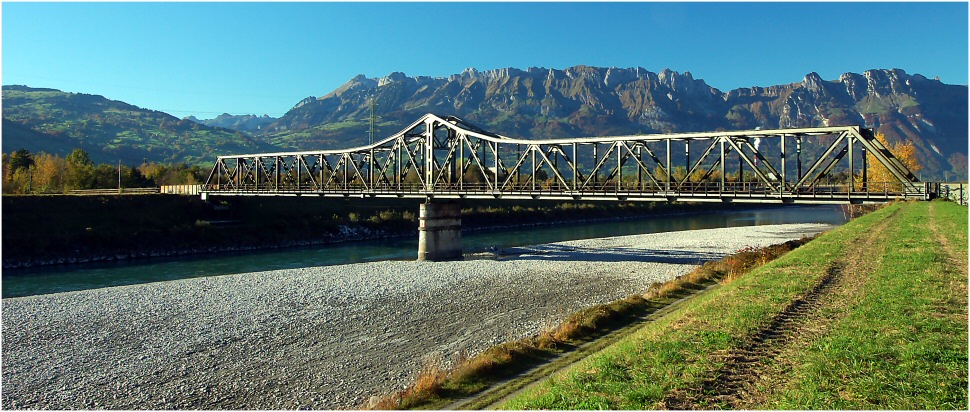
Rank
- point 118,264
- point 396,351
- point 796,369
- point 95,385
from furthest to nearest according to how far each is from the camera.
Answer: point 118,264, point 396,351, point 95,385, point 796,369

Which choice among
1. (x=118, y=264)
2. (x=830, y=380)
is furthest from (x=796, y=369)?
(x=118, y=264)

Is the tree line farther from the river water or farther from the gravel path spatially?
the gravel path

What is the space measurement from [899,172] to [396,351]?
1149 inches

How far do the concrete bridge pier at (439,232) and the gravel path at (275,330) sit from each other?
8891 mm

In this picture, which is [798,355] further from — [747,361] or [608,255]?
[608,255]

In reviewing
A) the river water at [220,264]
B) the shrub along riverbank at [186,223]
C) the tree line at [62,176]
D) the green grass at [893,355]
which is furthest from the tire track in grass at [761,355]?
the tree line at [62,176]

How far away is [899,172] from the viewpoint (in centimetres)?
3020

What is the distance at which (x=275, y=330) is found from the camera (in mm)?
23266

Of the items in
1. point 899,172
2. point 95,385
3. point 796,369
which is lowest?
point 95,385

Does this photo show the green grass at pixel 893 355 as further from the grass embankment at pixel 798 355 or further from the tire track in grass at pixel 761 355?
the tire track in grass at pixel 761 355

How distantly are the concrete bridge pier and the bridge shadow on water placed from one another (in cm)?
477

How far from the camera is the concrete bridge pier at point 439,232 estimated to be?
5153 centimetres

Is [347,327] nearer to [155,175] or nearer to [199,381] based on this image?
[199,381]

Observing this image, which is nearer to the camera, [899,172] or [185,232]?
[899,172]
